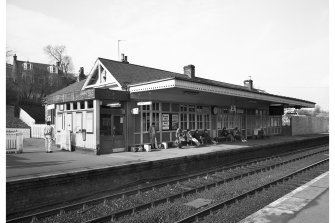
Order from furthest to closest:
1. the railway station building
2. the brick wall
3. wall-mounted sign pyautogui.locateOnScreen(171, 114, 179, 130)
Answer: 1. the brick wall
2. wall-mounted sign pyautogui.locateOnScreen(171, 114, 179, 130)
3. the railway station building

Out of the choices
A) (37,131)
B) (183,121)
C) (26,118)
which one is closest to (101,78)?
(183,121)

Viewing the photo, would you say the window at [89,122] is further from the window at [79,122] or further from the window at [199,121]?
the window at [199,121]

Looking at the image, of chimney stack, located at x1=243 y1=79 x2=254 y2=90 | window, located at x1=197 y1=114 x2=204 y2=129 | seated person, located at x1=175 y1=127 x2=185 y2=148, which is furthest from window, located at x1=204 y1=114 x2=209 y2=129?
chimney stack, located at x1=243 y1=79 x2=254 y2=90

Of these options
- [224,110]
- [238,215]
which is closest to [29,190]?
[238,215]

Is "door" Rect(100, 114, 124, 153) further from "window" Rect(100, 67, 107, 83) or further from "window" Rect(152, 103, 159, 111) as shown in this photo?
"window" Rect(100, 67, 107, 83)

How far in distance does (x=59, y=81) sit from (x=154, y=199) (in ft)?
143

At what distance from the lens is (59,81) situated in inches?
1859

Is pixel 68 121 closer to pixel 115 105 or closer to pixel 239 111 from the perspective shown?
pixel 115 105

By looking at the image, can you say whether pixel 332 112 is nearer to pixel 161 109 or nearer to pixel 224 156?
pixel 224 156

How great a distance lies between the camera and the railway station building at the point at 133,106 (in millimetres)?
13765

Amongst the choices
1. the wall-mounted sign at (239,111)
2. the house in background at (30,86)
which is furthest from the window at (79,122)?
the house in background at (30,86)

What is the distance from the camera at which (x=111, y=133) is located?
47.1 ft

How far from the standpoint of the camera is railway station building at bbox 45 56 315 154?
13765 millimetres

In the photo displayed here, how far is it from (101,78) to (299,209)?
47.4ft
